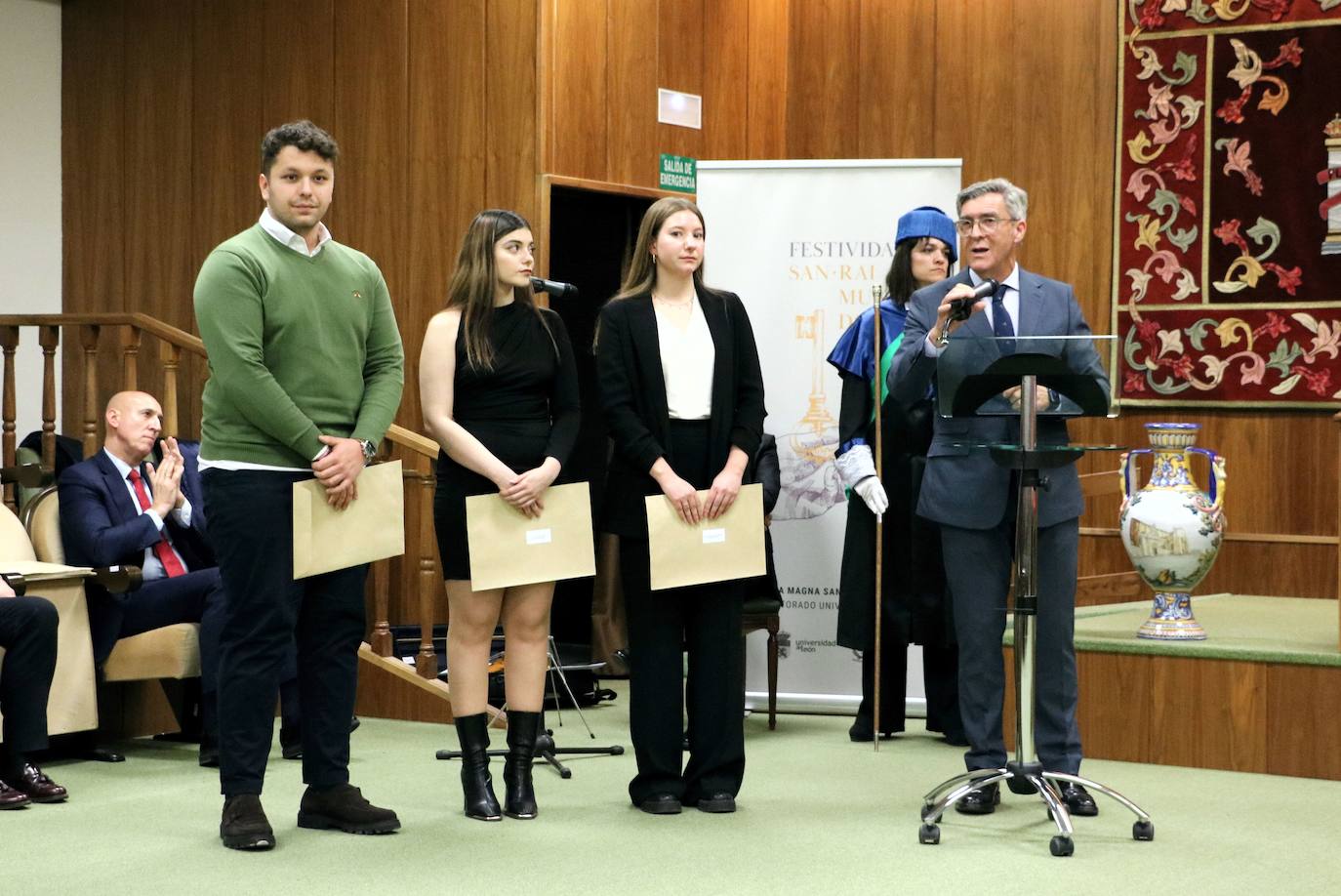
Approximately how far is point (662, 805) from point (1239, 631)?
2.22 metres

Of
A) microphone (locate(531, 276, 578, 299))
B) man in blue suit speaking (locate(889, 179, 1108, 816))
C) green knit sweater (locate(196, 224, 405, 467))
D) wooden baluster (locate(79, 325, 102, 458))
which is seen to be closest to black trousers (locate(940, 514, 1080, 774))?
man in blue suit speaking (locate(889, 179, 1108, 816))

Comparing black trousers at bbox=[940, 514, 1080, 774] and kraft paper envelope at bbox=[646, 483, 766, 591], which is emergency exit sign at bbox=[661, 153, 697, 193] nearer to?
kraft paper envelope at bbox=[646, 483, 766, 591]

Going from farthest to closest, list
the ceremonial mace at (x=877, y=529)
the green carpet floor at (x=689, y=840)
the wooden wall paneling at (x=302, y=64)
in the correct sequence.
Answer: the wooden wall paneling at (x=302, y=64) → the ceremonial mace at (x=877, y=529) → the green carpet floor at (x=689, y=840)

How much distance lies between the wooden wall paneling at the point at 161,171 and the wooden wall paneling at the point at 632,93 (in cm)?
180

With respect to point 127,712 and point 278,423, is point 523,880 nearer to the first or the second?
point 278,423

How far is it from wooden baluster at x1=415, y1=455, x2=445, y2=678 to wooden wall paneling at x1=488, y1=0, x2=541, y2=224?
3.56 feet

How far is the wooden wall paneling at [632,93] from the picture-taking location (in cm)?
665

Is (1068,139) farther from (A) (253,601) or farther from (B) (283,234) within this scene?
(A) (253,601)

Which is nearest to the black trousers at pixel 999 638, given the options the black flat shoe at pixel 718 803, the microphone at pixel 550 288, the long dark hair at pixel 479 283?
the black flat shoe at pixel 718 803

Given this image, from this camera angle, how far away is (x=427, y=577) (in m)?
Result: 5.63

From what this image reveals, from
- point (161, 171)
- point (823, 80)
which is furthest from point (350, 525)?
point (823, 80)

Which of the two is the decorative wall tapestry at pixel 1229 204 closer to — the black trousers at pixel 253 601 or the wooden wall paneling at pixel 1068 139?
the wooden wall paneling at pixel 1068 139

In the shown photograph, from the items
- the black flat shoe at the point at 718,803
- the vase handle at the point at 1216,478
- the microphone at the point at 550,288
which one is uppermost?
the microphone at the point at 550,288

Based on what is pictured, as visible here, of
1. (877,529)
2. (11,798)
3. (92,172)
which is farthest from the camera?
(92,172)
